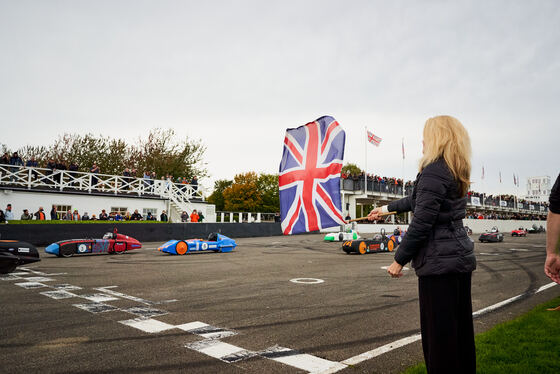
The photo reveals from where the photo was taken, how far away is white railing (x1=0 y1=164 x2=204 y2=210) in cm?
2405

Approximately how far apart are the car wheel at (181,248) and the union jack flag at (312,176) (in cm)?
1208

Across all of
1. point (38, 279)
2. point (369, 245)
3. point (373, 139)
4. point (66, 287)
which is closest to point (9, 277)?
point (38, 279)

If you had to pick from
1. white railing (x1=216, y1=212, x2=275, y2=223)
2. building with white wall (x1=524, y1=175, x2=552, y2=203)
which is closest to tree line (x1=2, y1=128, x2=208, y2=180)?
white railing (x1=216, y1=212, x2=275, y2=223)

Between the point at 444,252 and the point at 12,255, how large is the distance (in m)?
10.6

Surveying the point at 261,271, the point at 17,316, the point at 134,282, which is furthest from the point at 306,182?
the point at 261,271

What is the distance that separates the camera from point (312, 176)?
460 centimetres

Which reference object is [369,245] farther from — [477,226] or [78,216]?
[477,226]

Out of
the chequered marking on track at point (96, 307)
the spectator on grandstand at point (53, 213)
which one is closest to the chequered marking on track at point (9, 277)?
the chequered marking on track at point (96, 307)

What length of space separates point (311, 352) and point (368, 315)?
206 cm

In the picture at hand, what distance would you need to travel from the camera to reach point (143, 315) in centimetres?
598

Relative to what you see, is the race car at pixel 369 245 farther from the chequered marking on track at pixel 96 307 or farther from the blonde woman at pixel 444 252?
the blonde woman at pixel 444 252

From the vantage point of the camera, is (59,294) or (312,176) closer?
(312,176)

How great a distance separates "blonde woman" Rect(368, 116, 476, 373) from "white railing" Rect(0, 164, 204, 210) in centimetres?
2666

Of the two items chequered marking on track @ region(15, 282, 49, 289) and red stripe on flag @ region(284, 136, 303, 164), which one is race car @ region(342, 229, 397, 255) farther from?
red stripe on flag @ region(284, 136, 303, 164)
